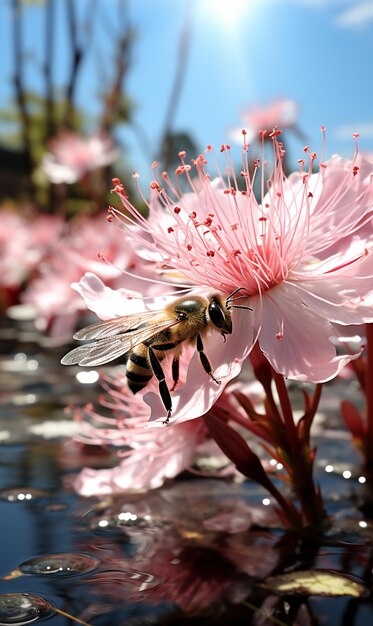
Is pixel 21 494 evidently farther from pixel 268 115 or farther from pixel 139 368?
pixel 268 115

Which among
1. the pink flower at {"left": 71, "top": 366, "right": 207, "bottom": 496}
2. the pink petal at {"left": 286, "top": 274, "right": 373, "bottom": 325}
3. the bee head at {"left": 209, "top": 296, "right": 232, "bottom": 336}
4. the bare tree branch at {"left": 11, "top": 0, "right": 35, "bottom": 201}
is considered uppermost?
the bare tree branch at {"left": 11, "top": 0, "right": 35, "bottom": 201}

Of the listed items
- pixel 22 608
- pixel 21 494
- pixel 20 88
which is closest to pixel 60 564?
pixel 22 608

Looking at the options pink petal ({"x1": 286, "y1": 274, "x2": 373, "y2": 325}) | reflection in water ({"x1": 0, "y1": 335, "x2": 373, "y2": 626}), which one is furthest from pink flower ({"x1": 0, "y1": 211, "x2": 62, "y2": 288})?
pink petal ({"x1": 286, "y1": 274, "x2": 373, "y2": 325})

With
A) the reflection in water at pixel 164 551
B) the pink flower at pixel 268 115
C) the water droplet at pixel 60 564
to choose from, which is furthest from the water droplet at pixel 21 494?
the pink flower at pixel 268 115

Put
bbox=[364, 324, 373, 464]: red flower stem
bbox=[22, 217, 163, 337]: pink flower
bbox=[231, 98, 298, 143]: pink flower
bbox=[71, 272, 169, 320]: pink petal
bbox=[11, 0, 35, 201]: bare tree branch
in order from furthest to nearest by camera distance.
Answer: bbox=[11, 0, 35, 201]: bare tree branch → bbox=[231, 98, 298, 143]: pink flower → bbox=[22, 217, 163, 337]: pink flower → bbox=[364, 324, 373, 464]: red flower stem → bbox=[71, 272, 169, 320]: pink petal

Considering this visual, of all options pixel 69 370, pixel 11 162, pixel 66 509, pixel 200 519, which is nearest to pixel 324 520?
pixel 200 519

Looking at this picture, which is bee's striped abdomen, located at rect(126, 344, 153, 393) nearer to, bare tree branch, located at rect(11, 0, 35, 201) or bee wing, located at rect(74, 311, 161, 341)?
bee wing, located at rect(74, 311, 161, 341)
